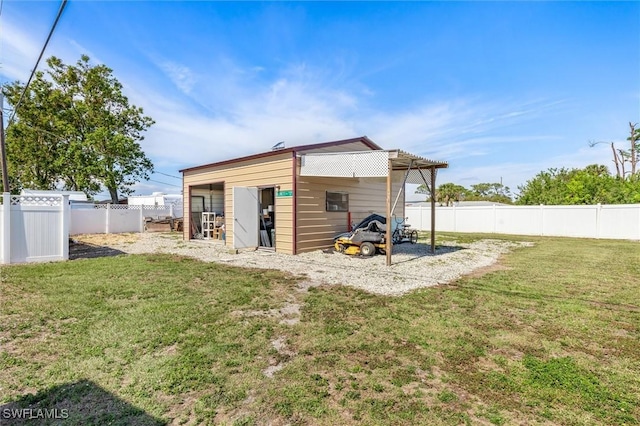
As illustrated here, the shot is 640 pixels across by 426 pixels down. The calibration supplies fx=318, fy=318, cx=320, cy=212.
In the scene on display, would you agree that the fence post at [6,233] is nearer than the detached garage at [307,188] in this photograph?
Yes

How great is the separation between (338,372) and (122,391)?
1.68 meters

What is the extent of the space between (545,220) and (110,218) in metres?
23.3

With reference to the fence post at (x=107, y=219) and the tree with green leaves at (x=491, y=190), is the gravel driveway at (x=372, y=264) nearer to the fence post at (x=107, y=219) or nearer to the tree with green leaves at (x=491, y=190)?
the fence post at (x=107, y=219)

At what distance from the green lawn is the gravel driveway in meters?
0.62

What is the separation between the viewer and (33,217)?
25.1 ft

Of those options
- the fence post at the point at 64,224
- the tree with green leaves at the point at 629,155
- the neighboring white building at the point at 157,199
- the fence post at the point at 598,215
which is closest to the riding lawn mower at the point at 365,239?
the fence post at the point at 64,224

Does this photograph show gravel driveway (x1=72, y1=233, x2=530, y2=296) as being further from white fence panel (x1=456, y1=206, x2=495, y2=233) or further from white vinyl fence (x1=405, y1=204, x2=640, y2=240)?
white fence panel (x1=456, y1=206, x2=495, y2=233)

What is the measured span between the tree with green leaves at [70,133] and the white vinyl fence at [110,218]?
3.67 m

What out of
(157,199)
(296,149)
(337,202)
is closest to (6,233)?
(296,149)

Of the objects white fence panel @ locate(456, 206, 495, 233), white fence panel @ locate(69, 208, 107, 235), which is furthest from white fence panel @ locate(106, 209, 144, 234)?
white fence panel @ locate(456, 206, 495, 233)

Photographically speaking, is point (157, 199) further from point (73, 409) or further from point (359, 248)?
point (73, 409)

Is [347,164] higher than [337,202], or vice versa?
[347,164]

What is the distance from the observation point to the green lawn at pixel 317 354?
2221mm

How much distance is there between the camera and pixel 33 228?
7.75 meters
